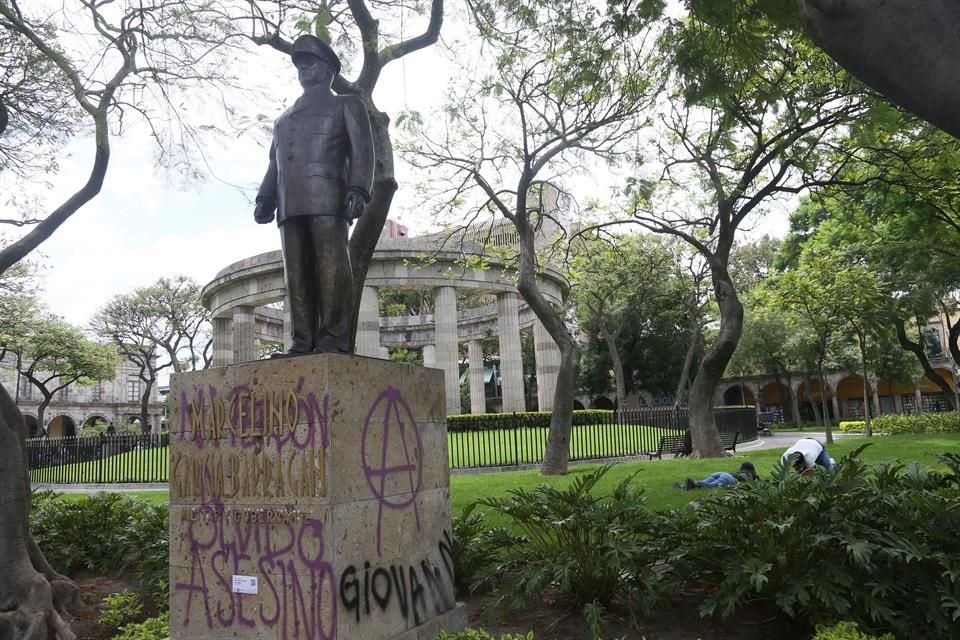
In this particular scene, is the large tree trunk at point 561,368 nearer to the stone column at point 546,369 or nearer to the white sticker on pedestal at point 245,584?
the white sticker on pedestal at point 245,584

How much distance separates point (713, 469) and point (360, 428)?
9915 millimetres

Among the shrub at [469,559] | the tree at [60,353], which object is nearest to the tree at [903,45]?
the shrub at [469,559]

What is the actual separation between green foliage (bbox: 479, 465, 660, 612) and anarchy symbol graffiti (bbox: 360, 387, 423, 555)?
1.10m

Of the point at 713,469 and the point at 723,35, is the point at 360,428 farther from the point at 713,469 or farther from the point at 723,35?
the point at 713,469

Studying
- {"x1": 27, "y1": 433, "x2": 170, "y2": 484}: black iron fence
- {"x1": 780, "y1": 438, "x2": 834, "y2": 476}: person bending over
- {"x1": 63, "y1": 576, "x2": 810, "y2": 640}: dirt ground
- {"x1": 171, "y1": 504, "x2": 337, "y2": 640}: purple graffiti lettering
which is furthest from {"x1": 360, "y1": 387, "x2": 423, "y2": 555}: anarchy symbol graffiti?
{"x1": 27, "y1": 433, "x2": 170, "y2": 484}: black iron fence

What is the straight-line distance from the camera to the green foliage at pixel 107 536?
7453 mm

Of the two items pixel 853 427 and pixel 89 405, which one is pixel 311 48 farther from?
pixel 89 405

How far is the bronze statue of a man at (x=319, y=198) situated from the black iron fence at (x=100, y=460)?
54.7 ft

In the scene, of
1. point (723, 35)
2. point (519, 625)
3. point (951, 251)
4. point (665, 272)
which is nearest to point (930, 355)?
point (665, 272)

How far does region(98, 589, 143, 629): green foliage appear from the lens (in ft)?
21.0

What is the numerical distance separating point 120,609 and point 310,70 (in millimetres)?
5574

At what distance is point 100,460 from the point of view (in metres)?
20.6

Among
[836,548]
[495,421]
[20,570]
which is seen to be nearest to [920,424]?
[495,421]

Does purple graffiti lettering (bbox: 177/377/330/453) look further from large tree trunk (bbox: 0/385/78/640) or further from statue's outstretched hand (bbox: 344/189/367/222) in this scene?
large tree trunk (bbox: 0/385/78/640)
